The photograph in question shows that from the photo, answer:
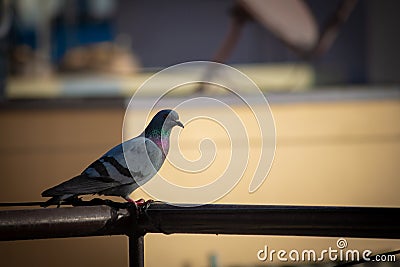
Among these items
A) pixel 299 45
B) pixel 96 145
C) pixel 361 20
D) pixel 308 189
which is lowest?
pixel 308 189

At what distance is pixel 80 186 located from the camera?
90.1 inches

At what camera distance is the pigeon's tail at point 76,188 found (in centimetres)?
220

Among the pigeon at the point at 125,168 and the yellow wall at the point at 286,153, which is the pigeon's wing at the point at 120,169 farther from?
the yellow wall at the point at 286,153

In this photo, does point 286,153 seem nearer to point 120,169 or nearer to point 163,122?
point 163,122

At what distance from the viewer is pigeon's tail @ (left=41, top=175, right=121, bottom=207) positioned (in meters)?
2.20

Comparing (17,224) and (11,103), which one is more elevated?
(11,103)

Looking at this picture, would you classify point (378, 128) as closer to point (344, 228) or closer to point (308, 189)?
point (308, 189)

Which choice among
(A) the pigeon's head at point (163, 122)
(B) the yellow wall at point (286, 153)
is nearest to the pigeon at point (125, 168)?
(A) the pigeon's head at point (163, 122)

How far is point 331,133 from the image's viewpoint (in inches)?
211

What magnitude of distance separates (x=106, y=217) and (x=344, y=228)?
57 cm

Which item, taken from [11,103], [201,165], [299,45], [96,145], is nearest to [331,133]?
[299,45]

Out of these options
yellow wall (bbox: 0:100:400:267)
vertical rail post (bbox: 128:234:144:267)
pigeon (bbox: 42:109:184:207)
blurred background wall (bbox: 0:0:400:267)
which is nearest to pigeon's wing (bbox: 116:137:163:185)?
pigeon (bbox: 42:109:184:207)

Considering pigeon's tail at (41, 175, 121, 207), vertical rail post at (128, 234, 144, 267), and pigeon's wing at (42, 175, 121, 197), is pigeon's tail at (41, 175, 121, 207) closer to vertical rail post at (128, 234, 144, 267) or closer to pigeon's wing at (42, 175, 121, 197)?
pigeon's wing at (42, 175, 121, 197)

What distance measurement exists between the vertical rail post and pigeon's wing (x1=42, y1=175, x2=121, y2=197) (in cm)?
35
